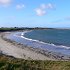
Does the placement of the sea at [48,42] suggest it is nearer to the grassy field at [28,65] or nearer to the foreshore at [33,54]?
the foreshore at [33,54]

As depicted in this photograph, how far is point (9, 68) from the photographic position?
42.0ft

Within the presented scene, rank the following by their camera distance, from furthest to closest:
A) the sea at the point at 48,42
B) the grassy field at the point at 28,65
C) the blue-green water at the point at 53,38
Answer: the blue-green water at the point at 53,38 < the sea at the point at 48,42 < the grassy field at the point at 28,65

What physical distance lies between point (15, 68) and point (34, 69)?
1.20 metres

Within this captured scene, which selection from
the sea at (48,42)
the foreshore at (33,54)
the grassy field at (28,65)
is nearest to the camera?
the grassy field at (28,65)

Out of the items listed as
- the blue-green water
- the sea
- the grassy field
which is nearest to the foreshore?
the sea

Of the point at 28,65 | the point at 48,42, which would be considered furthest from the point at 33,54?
the point at 48,42

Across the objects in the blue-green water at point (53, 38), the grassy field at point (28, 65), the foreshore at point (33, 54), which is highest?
the grassy field at point (28, 65)

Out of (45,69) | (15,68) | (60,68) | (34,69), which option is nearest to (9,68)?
(15,68)

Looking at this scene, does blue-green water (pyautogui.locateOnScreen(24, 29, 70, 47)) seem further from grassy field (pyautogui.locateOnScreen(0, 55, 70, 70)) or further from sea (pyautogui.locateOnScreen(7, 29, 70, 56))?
grassy field (pyautogui.locateOnScreen(0, 55, 70, 70))

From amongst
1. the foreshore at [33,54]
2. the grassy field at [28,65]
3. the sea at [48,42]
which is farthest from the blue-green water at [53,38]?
the grassy field at [28,65]

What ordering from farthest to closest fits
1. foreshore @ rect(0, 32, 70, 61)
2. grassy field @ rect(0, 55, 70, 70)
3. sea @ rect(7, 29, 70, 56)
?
1. sea @ rect(7, 29, 70, 56)
2. foreshore @ rect(0, 32, 70, 61)
3. grassy field @ rect(0, 55, 70, 70)

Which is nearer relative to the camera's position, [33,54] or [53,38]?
[33,54]

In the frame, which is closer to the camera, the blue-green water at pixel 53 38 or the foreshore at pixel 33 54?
the foreshore at pixel 33 54

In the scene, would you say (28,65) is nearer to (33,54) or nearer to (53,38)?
(33,54)
